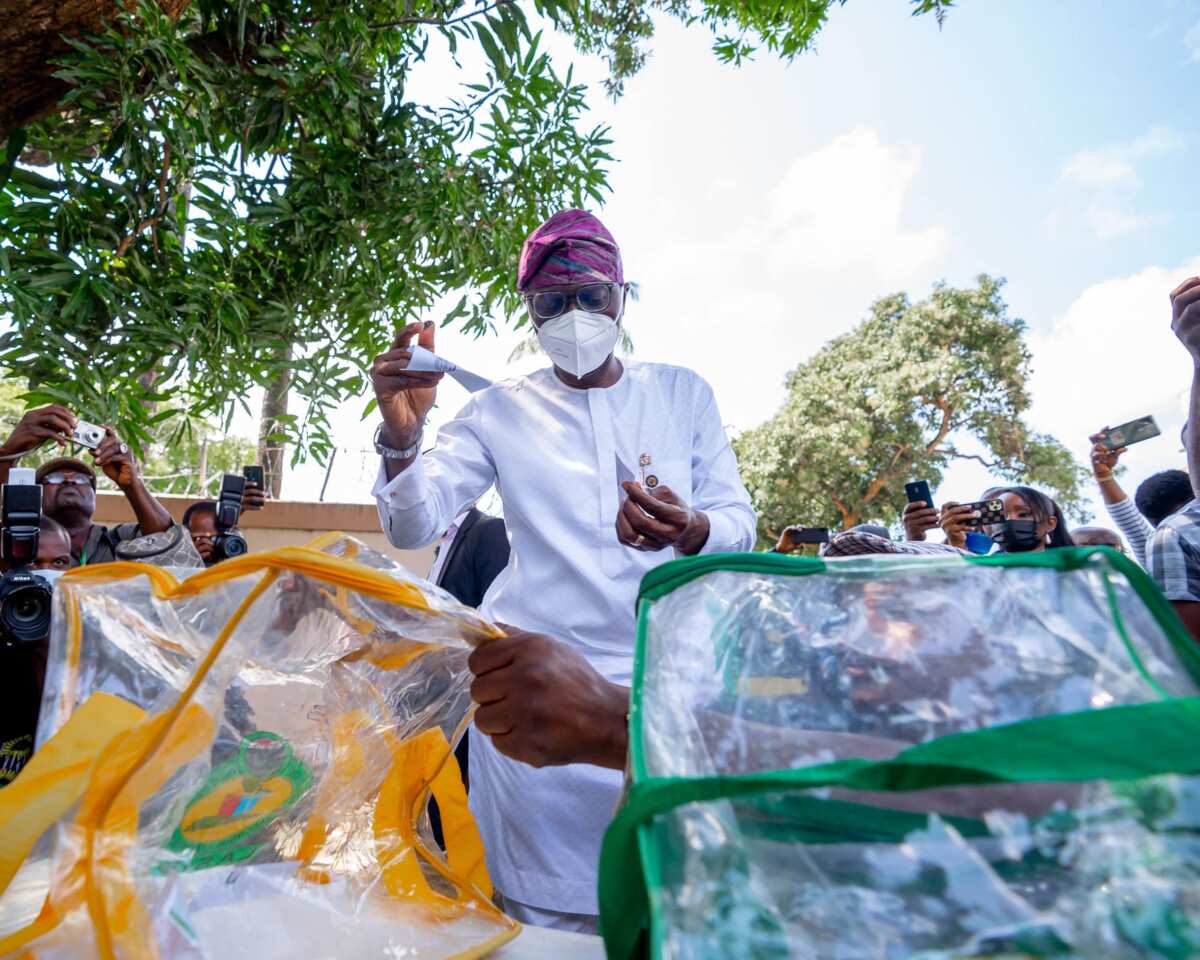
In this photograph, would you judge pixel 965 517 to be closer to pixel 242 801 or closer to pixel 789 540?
pixel 789 540

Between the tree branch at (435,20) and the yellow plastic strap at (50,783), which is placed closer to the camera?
the yellow plastic strap at (50,783)

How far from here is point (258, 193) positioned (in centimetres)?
337

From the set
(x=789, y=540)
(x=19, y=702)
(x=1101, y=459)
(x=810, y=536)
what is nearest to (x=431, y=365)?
(x=19, y=702)

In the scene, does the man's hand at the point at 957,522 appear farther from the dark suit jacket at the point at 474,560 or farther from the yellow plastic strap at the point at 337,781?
the yellow plastic strap at the point at 337,781

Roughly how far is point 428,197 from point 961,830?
11.0ft

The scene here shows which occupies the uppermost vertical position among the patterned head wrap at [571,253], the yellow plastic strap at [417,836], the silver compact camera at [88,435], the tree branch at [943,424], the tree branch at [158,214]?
the tree branch at [943,424]

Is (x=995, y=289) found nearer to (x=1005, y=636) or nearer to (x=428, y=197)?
(x=428, y=197)

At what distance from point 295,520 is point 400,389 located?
5120mm

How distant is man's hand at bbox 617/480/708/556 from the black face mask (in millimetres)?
2721

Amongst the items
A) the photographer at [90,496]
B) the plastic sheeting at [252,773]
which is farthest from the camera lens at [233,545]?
the plastic sheeting at [252,773]

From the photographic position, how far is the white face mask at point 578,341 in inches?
78.7

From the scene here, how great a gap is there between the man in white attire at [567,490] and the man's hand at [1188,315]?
0.91 meters

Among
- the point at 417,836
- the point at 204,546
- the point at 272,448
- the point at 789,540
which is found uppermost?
the point at 272,448

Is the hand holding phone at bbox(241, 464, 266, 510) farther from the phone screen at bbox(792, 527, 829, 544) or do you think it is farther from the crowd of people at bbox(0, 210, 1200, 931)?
the phone screen at bbox(792, 527, 829, 544)
